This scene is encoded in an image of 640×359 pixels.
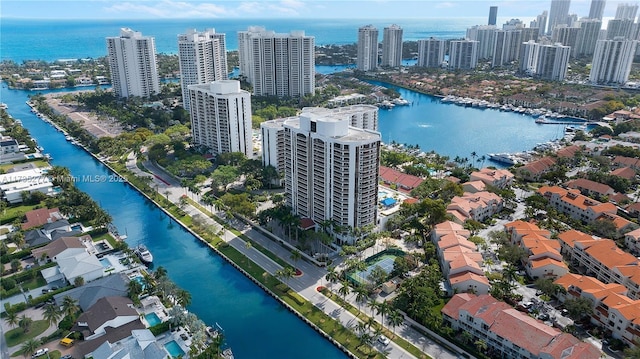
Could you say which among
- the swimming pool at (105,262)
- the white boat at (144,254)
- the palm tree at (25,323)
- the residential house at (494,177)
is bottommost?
the white boat at (144,254)

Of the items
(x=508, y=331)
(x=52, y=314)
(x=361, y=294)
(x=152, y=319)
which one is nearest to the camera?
(x=508, y=331)

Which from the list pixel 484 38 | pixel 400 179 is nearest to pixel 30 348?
pixel 400 179

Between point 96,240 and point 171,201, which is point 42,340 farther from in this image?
point 171,201

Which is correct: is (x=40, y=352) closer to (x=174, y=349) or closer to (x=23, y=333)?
(x=23, y=333)

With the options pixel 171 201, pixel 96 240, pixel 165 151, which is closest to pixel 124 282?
pixel 96 240

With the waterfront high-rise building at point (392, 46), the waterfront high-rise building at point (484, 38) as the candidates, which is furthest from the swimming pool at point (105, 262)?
the waterfront high-rise building at point (484, 38)

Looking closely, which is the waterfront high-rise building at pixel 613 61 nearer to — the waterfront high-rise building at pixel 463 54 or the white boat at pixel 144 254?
the waterfront high-rise building at pixel 463 54
